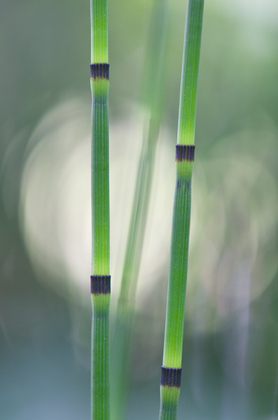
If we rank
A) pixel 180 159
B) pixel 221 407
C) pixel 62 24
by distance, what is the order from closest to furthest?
pixel 180 159, pixel 221 407, pixel 62 24

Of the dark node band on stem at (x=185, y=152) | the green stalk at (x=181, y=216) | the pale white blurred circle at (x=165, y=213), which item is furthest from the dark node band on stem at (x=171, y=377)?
the pale white blurred circle at (x=165, y=213)

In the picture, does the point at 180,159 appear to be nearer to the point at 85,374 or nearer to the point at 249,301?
the point at 249,301

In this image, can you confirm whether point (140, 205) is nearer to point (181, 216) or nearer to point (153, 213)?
point (181, 216)

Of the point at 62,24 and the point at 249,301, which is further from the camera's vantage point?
the point at 62,24

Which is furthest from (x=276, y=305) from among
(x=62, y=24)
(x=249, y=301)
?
(x=62, y=24)

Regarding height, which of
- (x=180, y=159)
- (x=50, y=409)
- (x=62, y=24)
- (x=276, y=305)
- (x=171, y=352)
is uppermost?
(x=62, y=24)

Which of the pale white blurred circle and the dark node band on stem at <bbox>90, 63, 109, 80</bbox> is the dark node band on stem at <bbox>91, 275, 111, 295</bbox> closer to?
the dark node band on stem at <bbox>90, 63, 109, 80</bbox>
